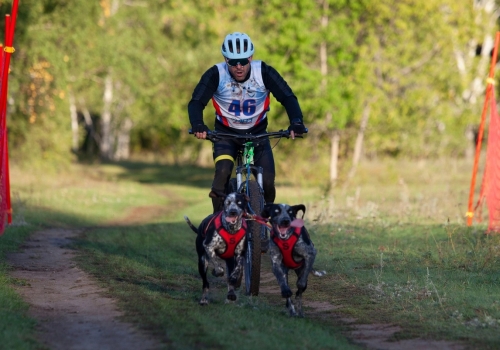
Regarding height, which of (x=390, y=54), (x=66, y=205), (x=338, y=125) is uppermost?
(x=390, y=54)

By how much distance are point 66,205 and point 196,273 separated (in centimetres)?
1157

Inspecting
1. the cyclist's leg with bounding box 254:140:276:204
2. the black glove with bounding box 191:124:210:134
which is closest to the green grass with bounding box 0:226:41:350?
the black glove with bounding box 191:124:210:134

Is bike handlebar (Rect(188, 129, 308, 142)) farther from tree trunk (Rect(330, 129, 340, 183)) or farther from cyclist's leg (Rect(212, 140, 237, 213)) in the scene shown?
tree trunk (Rect(330, 129, 340, 183))

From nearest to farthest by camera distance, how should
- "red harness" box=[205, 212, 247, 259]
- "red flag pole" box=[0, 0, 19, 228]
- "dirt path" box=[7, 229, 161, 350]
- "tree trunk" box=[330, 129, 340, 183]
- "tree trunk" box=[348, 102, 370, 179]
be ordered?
1. "dirt path" box=[7, 229, 161, 350]
2. "red harness" box=[205, 212, 247, 259]
3. "red flag pole" box=[0, 0, 19, 228]
4. "tree trunk" box=[348, 102, 370, 179]
5. "tree trunk" box=[330, 129, 340, 183]

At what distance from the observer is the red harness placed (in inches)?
357

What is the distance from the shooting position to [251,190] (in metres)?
9.82

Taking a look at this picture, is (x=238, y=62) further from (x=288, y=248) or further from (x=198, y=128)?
(x=288, y=248)

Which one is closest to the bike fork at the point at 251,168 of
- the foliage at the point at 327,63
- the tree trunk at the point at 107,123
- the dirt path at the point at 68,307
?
the dirt path at the point at 68,307

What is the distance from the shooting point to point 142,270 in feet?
39.8

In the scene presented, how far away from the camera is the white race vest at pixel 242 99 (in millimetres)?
10211

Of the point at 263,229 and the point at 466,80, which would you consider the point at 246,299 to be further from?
the point at 466,80

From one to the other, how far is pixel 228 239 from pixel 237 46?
2.22 metres

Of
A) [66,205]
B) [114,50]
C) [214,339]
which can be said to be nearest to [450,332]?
[214,339]

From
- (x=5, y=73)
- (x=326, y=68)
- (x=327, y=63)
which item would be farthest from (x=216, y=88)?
(x=326, y=68)
